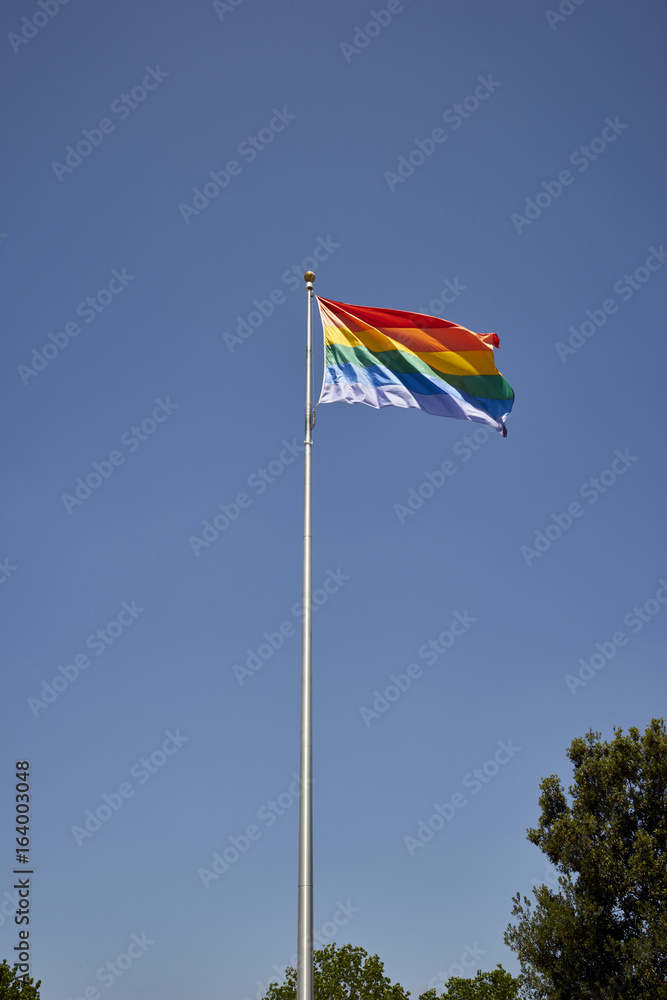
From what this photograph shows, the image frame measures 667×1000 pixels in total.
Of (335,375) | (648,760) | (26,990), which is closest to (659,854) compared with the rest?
(648,760)

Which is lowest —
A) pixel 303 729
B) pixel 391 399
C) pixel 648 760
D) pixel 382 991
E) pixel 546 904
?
pixel 382 991

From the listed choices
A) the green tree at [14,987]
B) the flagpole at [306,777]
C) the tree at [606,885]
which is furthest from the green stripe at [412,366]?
the green tree at [14,987]

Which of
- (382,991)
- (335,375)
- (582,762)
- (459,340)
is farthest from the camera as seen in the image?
(382,991)

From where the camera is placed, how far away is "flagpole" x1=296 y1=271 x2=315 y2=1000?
34.7ft

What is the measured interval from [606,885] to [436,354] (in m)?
14.0

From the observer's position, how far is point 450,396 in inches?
706

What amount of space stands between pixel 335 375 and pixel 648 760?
13.7 metres

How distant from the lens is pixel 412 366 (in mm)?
17906

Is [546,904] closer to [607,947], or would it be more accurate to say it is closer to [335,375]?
[607,947]

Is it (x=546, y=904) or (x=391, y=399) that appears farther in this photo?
(x=546, y=904)

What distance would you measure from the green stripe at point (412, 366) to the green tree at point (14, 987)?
1032 inches

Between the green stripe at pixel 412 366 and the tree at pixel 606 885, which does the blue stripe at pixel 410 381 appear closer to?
the green stripe at pixel 412 366

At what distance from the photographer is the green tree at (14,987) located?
29094 mm

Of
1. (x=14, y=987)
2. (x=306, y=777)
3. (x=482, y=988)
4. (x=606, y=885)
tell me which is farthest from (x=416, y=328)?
(x=482, y=988)
